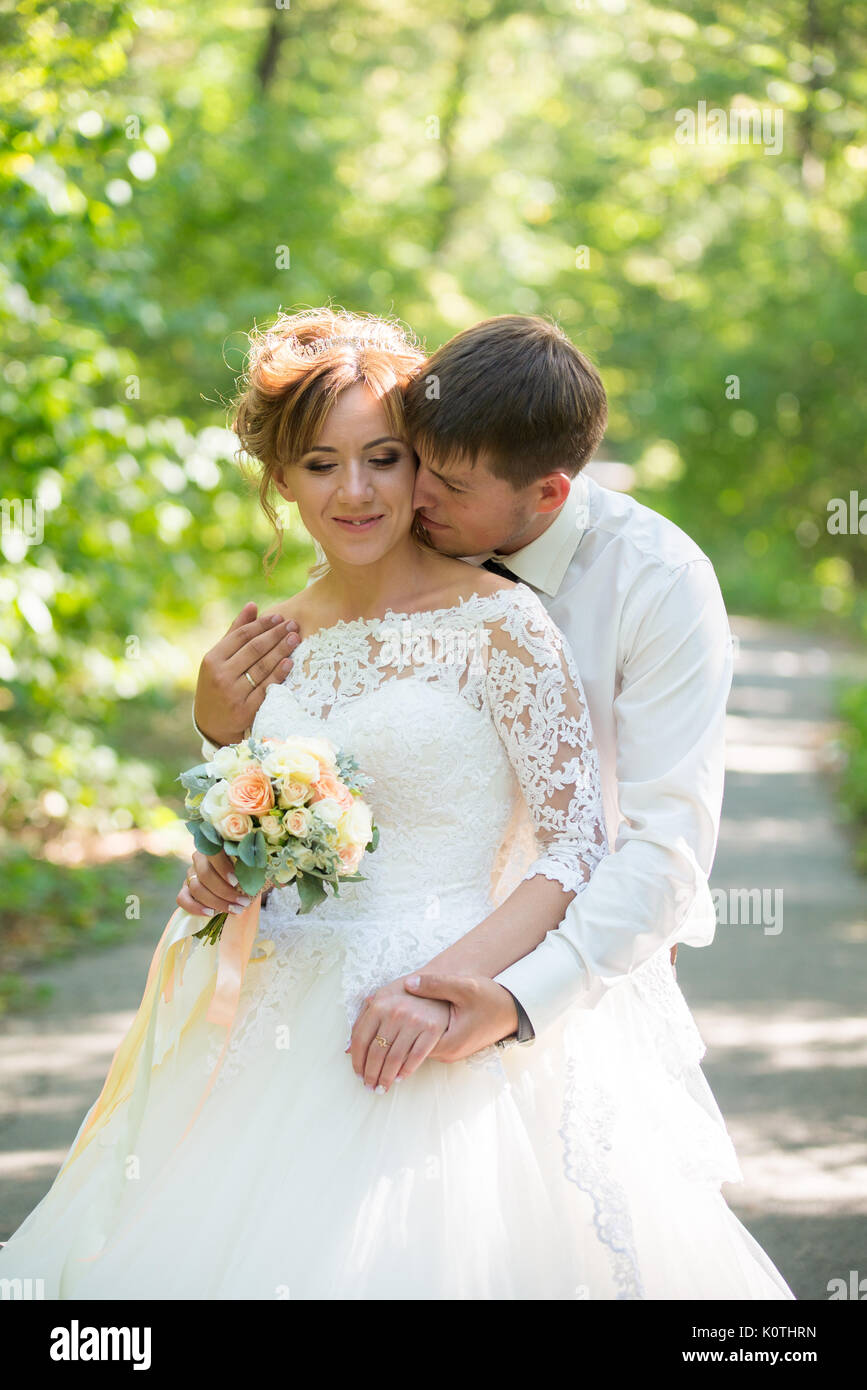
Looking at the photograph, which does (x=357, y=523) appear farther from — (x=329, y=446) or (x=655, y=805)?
(x=655, y=805)

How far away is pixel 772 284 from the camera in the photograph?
21703mm

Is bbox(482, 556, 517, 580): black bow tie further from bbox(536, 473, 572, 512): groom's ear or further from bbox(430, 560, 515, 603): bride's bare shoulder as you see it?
bbox(536, 473, 572, 512): groom's ear

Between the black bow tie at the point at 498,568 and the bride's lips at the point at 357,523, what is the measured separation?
36 centimetres

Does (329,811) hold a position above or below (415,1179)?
above

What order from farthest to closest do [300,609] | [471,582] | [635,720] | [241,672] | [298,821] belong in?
[300,609] → [241,672] → [471,582] → [635,720] → [298,821]

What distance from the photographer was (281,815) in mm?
2557

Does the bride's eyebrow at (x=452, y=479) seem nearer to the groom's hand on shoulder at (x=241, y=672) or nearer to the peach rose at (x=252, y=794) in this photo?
the groom's hand on shoulder at (x=241, y=672)

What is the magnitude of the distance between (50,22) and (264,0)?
12892 millimetres

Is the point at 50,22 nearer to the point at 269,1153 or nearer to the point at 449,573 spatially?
the point at 449,573

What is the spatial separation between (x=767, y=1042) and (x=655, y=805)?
10.9ft

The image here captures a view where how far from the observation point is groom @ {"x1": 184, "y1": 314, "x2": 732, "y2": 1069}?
8.79 ft

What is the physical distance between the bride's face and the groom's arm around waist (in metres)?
0.56

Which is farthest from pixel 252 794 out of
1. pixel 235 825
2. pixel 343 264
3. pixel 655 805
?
pixel 343 264

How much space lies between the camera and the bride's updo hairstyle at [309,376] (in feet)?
9.41
